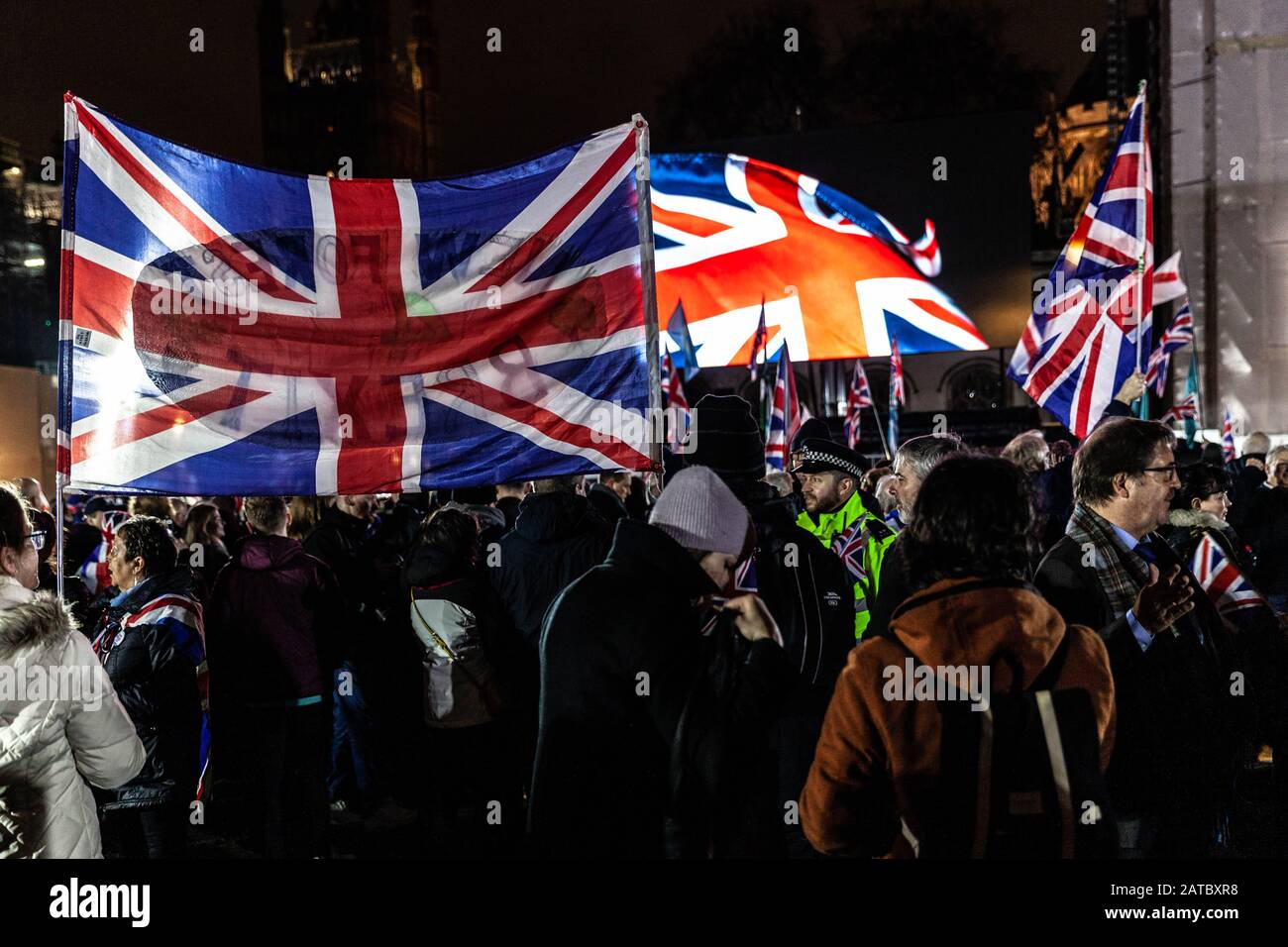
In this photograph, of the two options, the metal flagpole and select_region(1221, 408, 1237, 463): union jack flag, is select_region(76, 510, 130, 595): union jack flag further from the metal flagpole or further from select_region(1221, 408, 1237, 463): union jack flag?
select_region(1221, 408, 1237, 463): union jack flag

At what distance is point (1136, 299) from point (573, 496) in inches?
134

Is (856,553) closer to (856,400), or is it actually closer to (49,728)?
(49,728)

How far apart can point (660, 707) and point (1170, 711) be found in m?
1.52

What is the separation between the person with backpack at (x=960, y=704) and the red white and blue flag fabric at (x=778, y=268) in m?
18.8

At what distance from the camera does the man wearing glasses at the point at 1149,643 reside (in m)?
2.95

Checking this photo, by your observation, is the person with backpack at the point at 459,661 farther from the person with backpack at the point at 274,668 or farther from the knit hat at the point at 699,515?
the knit hat at the point at 699,515

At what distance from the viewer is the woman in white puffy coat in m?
2.76

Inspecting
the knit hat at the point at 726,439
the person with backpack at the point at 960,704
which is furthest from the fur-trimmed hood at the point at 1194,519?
the person with backpack at the point at 960,704

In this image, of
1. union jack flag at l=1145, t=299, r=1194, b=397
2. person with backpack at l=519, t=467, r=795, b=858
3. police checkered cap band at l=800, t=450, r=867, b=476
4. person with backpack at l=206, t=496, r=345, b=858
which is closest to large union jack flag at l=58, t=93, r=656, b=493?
person with backpack at l=206, t=496, r=345, b=858

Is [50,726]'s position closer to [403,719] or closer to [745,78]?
[403,719]

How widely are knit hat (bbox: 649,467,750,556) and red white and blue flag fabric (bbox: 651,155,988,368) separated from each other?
18429mm
